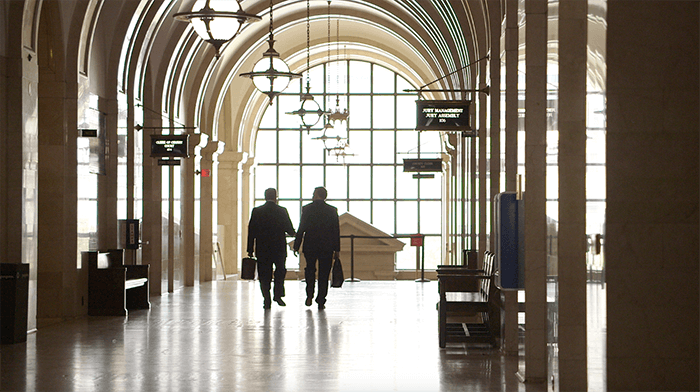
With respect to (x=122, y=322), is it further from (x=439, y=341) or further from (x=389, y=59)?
(x=389, y=59)

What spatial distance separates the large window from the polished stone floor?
17.3 metres

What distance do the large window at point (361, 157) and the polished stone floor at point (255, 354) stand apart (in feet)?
56.7

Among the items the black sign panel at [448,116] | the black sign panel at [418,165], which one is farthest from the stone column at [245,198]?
the black sign panel at [448,116]

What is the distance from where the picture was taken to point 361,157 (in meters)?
29.4

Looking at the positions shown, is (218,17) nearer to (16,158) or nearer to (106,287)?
(16,158)

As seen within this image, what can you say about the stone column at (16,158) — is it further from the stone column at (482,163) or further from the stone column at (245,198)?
the stone column at (245,198)

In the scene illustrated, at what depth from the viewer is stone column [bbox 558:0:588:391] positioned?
Answer: 5.06 meters

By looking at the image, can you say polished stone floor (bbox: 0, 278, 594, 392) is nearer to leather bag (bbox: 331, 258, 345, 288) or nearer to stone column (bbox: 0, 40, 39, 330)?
leather bag (bbox: 331, 258, 345, 288)

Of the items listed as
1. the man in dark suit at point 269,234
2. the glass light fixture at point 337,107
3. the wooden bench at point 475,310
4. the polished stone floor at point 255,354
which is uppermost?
the glass light fixture at point 337,107

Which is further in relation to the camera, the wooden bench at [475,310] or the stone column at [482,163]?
the stone column at [482,163]

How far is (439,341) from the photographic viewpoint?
7.98m

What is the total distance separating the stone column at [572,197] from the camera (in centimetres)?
506

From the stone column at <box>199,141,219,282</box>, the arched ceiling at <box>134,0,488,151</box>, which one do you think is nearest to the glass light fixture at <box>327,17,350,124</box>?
the arched ceiling at <box>134,0,488,151</box>

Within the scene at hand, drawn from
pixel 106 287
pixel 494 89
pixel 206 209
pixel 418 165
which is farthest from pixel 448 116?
pixel 418 165
